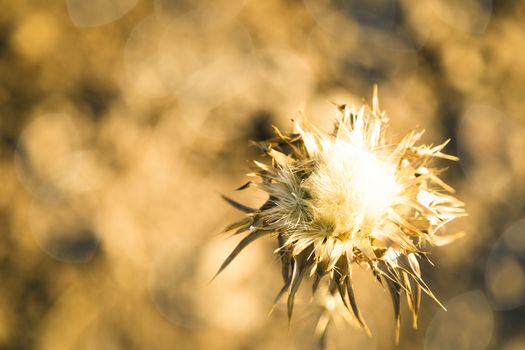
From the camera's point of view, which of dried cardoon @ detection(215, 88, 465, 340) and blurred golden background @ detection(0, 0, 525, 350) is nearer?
dried cardoon @ detection(215, 88, 465, 340)

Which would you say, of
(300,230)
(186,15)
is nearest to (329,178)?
(300,230)

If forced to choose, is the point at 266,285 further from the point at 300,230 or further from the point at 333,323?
the point at 300,230

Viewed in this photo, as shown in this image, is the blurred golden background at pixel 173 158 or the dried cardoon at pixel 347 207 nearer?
the dried cardoon at pixel 347 207

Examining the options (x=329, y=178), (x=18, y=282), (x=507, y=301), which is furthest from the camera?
(x=507, y=301)
